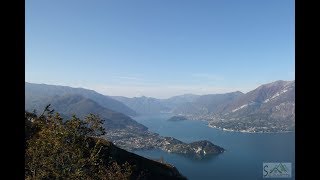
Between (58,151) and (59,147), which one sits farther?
(58,151)

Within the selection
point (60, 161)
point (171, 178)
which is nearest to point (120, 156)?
point (171, 178)

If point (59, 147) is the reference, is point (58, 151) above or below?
below
